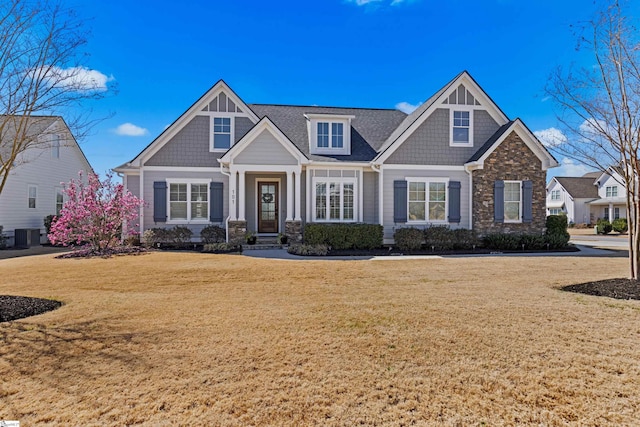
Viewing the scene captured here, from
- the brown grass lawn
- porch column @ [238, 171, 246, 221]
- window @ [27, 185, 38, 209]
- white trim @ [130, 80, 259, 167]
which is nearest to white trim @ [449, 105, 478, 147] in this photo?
white trim @ [130, 80, 259, 167]

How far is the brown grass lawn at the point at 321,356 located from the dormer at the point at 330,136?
31.7 feet

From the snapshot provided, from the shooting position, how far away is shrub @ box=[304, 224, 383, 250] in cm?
1368

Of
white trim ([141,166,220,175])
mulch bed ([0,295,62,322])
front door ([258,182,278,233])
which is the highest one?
white trim ([141,166,220,175])

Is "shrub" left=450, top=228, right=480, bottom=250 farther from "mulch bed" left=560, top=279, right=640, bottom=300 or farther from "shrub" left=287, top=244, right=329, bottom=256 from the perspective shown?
"mulch bed" left=560, top=279, right=640, bottom=300

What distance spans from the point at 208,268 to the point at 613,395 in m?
8.59

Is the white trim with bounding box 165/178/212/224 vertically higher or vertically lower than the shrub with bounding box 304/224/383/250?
higher

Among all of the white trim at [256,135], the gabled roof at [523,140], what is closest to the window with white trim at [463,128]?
the gabled roof at [523,140]

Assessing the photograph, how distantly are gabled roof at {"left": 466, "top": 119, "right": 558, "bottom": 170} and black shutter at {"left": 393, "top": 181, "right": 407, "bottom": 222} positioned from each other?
3.14m

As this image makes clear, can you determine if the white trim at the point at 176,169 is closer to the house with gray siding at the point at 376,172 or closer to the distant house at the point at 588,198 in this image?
the house with gray siding at the point at 376,172

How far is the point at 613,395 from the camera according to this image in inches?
118

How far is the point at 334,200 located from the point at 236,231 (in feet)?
14.6

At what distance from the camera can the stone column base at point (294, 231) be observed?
14.2m

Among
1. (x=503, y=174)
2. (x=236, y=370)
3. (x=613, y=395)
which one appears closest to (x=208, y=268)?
(x=236, y=370)

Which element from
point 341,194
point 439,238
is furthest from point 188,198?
point 439,238
